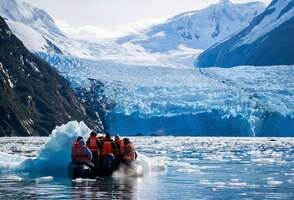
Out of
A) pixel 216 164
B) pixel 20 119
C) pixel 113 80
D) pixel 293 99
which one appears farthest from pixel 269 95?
pixel 216 164

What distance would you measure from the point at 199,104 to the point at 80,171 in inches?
2986

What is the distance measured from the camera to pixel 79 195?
23328mm

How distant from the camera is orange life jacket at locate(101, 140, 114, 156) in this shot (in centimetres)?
3101

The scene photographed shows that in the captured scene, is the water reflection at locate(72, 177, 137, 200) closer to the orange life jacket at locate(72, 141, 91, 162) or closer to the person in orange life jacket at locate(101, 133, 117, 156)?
the orange life jacket at locate(72, 141, 91, 162)

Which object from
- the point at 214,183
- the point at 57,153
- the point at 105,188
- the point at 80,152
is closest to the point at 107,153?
the point at 80,152

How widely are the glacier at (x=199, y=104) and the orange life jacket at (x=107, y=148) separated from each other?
242 ft

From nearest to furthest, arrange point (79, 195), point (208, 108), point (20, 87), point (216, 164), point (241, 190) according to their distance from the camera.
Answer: point (79, 195) → point (241, 190) → point (216, 164) → point (208, 108) → point (20, 87)

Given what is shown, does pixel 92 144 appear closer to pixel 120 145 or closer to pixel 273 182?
pixel 120 145

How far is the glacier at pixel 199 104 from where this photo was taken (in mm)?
105250

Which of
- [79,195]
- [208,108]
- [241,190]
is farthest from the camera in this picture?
[208,108]

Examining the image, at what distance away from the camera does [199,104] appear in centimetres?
10481

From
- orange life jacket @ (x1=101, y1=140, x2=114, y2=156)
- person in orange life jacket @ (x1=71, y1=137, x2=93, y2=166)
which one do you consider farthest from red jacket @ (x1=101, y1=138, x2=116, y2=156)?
person in orange life jacket @ (x1=71, y1=137, x2=93, y2=166)

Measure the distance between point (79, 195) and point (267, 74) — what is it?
101223mm

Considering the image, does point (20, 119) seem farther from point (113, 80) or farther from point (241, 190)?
point (241, 190)
